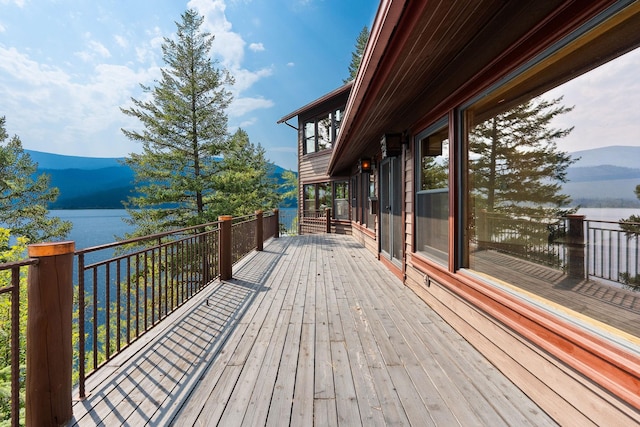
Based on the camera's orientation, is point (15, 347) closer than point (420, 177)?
Yes

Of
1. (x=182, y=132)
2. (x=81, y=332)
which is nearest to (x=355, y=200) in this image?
(x=81, y=332)

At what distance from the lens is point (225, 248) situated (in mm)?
4004

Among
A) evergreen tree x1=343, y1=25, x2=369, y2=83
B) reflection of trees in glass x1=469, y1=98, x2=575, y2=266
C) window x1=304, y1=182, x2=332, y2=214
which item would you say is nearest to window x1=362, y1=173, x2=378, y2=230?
reflection of trees in glass x1=469, y1=98, x2=575, y2=266

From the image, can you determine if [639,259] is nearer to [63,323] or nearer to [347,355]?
[347,355]

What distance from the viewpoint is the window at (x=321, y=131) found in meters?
9.98

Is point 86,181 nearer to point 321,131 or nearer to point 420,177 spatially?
point 321,131

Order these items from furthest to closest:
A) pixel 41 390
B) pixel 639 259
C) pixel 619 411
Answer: pixel 639 259, pixel 41 390, pixel 619 411

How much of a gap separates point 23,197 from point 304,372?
632 inches

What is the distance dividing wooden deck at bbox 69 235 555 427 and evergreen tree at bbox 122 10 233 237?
819 cm

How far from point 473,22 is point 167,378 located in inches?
118

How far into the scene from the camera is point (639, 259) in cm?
235

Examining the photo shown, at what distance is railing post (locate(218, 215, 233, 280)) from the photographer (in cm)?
395

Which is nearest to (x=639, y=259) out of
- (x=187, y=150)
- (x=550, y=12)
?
(x=550, y=12)

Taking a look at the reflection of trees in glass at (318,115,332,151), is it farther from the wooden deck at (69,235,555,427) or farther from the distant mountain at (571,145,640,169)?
the distant mountain at (571,145,640,169)
